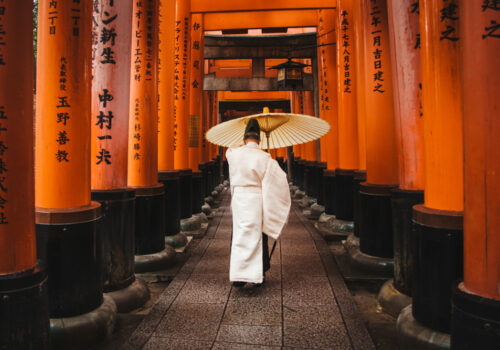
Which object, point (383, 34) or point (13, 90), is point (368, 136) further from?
point (13, 90)

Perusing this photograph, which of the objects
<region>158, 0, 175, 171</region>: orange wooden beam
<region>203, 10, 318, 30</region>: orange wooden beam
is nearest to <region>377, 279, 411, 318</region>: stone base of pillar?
<region>158, 0, 175, 171</region>: orange wooden beam

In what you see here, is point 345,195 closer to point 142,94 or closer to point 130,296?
point 142,94

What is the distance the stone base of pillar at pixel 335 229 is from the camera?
7.68m

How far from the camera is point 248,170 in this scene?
15.3ft

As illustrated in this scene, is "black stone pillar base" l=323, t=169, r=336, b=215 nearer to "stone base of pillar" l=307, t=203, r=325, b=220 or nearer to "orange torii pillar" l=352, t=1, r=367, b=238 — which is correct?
"stone base of pillar" l=307, t=203, r=325, b=220

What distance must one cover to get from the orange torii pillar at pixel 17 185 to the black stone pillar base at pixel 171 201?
423 cm


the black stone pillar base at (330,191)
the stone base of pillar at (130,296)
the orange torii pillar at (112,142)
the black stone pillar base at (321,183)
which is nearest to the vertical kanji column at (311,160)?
the black stone pillar base at (321,183)

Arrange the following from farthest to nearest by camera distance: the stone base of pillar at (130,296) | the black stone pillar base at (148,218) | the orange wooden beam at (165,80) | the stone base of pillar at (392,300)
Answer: the orange wooden beam at (165,80)
the black stone pillar base at (148,218)
the stone base of pillar at (130,296)
the stone base of pillar at (392,300)

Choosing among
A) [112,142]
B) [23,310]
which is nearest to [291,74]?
[112,142]

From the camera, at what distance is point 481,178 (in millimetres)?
2307

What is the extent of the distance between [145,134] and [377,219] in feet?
11.7

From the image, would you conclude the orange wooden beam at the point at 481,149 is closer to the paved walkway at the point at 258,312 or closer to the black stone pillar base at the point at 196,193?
the paved walkway at the point at 258,312

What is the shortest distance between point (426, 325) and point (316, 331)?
0.96 meters

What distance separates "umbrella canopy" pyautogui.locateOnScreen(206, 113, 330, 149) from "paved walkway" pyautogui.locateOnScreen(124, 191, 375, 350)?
1.85 metres
